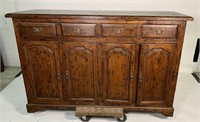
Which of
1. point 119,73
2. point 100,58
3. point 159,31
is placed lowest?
point 119,73

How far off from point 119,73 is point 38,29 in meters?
0.89

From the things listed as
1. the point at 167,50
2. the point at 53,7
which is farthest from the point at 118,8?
the point at 167,50

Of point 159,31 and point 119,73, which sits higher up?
point 159,31

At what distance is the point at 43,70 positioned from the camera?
190 centimetres

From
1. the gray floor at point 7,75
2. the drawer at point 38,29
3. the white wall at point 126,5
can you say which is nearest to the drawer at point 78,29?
the drawer at point 38,29

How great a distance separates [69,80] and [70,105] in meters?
0.31

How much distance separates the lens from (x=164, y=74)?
71.9 inches

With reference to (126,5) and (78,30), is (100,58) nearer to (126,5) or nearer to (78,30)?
(78,30)

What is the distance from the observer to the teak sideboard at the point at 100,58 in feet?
5.47

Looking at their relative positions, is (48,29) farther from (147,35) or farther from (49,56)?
(147,35)

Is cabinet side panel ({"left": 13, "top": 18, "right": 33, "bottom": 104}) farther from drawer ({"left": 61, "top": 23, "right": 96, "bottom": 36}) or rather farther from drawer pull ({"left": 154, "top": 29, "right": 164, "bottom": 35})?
drawer pull ({"left": 154, "top": 29, "right": 164, "bottom": 35})

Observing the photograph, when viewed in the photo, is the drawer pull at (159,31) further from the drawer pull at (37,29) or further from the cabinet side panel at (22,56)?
the cabinet side panel at (22,56)

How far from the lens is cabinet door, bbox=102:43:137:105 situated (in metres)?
1.76

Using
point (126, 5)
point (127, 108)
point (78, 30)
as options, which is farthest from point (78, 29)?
point (126, 5)
